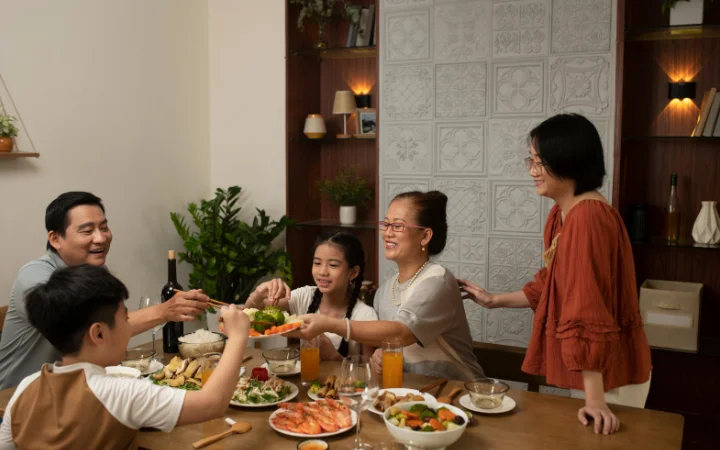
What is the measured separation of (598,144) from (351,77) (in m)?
2.80

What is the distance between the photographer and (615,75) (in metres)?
3.58

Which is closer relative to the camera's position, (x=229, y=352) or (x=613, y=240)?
(x=229, y=352)

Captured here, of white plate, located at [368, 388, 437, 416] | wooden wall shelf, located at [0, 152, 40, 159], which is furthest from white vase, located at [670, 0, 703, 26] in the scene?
wooden wall shelf, located at [0, 152, 40, 159]

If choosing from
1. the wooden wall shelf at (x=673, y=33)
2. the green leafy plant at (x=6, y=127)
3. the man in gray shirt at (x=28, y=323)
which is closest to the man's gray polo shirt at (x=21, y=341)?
the man in gray shirt at (x=28, y=323)

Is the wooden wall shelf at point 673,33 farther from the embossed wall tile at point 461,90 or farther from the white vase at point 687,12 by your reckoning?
the embossed wall tile at point 461,90

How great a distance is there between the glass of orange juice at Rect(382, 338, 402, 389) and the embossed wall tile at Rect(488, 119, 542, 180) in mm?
1919

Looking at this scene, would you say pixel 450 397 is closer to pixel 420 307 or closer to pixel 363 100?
pixel 420 307

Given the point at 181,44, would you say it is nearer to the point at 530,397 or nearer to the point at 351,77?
the point at 351,77

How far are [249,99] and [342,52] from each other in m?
0.74

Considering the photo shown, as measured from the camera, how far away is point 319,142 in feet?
16.0

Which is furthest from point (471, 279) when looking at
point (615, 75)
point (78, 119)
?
point (78, 119)

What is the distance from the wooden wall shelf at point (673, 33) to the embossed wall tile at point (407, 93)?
1.12 m

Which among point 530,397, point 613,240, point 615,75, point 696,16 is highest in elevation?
point 696,16

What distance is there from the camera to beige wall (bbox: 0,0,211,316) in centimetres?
347
